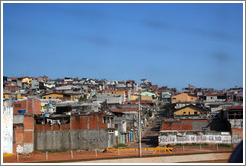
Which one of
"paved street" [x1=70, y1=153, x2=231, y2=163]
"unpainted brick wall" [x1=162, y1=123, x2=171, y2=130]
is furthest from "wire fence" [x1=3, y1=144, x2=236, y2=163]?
"unpainted brick wall" [x1=162, y1=123, x2=171, y2=130]

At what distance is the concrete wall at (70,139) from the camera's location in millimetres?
39812

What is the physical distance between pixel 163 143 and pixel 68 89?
2538 inches

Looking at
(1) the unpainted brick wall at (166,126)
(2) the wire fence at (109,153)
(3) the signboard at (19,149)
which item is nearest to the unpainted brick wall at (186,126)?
(1) the unpainted brick wall at (166,126)

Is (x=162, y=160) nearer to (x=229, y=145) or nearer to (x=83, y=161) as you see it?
(x=83, y=161)

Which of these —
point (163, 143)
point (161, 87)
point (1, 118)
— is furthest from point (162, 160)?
point (161, 87)

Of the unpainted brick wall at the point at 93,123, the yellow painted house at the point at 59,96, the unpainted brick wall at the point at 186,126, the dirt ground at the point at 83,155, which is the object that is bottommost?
the dirt ground at the point at 83,155

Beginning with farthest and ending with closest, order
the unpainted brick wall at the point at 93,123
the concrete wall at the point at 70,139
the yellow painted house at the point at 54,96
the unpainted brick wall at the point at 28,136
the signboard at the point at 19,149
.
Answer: the yellow painted house at the point at 54,96 → the unpainted brick wall at the point at 93,123 → the concrete wall at the point at 70,139 → the unpainted brick wall at the point at 28,136 → the signboard at the point at 19,149

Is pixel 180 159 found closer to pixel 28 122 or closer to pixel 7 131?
pixel 28 122

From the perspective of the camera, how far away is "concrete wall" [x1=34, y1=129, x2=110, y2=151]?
131 feet

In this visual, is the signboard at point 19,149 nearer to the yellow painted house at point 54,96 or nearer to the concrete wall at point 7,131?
the concrete wall at point 7,131

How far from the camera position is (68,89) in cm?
10219

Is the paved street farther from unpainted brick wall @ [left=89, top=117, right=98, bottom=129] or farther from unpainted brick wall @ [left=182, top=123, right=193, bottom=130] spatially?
unpainted brick wall @ [left=182, top=123, right=193, bottom=130]

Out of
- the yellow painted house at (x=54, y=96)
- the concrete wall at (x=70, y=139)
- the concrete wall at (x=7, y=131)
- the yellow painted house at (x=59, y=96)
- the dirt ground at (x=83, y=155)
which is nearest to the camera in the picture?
the dirt ground at (x=83, y=155)

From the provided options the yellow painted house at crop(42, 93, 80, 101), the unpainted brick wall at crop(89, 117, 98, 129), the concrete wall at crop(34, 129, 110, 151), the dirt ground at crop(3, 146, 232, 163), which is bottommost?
the dirt ground at crop(3, 146, 232, 163)
